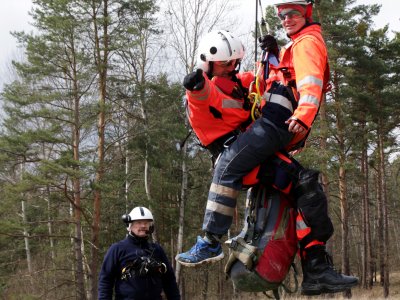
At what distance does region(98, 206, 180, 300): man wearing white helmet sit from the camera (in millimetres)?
6180

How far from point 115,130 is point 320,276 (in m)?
25.6

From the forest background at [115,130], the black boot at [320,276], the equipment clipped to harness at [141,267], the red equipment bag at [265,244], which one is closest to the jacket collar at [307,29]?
the red equipment bag at [265,244]

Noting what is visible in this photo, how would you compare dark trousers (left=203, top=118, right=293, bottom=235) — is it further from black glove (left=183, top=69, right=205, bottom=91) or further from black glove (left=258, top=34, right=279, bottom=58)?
black glove (left=258, top=34, right=279, bottom=58)

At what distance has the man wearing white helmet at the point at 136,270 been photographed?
6.18m

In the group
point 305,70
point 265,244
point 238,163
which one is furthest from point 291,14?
point 265,244

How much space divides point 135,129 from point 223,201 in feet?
67.1

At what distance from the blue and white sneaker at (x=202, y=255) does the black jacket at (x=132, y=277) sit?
3354mm

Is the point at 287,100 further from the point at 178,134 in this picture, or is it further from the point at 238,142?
the point at 178,134

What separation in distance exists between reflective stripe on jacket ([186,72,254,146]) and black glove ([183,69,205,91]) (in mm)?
90

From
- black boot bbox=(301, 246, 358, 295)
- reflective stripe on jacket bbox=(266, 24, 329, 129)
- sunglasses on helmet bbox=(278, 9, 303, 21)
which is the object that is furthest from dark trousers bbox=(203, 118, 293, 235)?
sunglasses on helmet bbox=(278, 9, 303, 21)

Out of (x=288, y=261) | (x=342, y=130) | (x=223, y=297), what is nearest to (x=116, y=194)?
(x=342, y=130)

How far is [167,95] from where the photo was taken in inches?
941

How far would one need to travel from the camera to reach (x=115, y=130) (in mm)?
27922

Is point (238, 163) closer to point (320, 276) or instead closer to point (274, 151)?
point (274, 151)
